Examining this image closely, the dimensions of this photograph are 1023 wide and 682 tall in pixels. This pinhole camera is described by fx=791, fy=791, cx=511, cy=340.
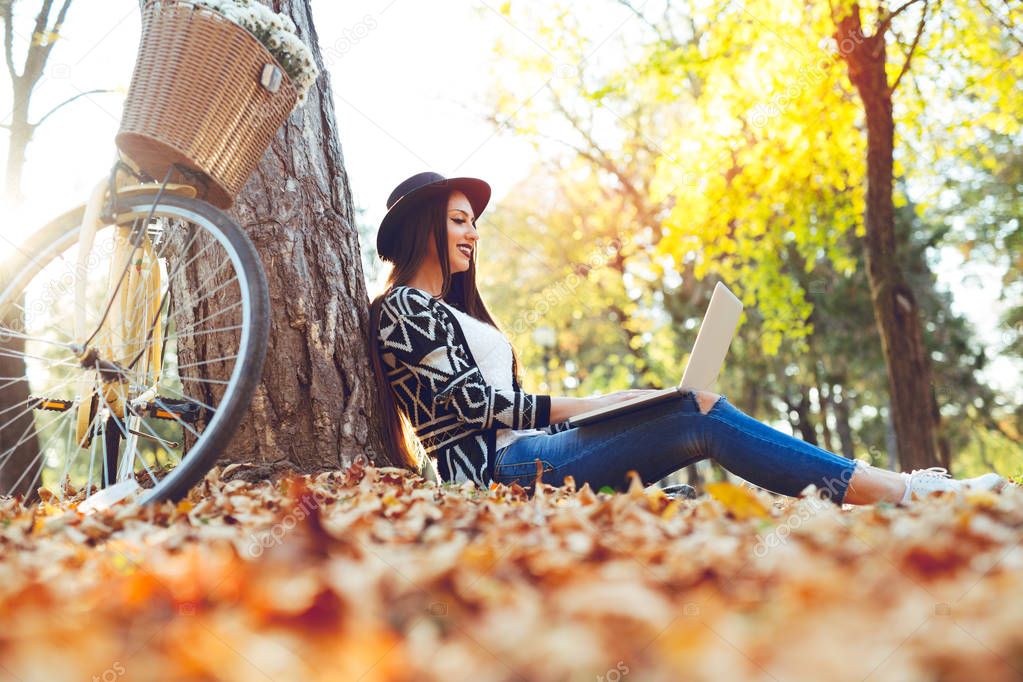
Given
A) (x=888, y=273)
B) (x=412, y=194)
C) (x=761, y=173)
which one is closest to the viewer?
(x=412, y=194)

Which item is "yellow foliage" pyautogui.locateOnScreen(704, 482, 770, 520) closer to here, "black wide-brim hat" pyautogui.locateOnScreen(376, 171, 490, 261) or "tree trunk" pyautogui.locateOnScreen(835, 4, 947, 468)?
"black wide-brim hat" pyautogui.locateOnScreen(376, 171, 490, 261)

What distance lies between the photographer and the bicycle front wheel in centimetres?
223

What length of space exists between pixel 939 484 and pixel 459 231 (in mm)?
2041

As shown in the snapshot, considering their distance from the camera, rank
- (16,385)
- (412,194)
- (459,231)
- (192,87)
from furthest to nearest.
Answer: (16,385) → (459,231) → (412,194) → (192,87)

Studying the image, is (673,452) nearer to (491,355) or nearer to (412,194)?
(491,355)

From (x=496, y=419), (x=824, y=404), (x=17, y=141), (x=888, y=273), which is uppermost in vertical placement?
(x=17, y=141)

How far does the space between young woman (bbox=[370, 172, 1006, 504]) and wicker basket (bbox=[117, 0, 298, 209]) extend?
0.95 m

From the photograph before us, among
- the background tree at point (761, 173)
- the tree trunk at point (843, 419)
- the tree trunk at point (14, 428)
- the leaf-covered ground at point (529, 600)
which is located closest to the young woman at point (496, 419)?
the leaf-covered ground at point (529, 600)

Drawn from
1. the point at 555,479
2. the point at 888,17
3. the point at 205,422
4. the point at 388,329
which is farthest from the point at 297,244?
the point at 888,17

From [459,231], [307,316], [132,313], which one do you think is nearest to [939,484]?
[459,231]

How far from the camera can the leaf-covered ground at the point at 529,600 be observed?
919 millimetres

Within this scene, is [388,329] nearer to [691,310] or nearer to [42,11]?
[42,11]

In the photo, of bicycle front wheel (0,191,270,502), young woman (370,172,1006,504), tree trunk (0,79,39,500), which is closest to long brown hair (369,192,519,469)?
young woman (370,172,1006,504)

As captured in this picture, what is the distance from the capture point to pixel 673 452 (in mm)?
2717
